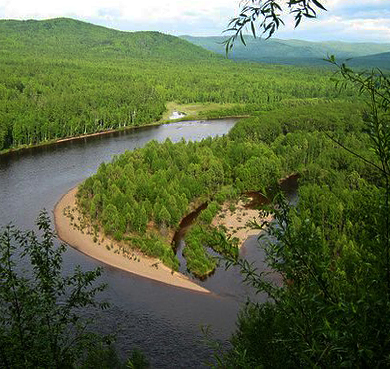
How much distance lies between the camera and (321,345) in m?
3.74

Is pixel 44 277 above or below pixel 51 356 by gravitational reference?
above

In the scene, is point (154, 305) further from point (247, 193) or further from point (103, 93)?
point (103, 93)

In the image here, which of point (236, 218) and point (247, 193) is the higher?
point (247, 193)

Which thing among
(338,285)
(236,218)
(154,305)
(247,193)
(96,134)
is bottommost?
(154,305)

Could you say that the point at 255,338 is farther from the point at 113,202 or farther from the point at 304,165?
the point at 304,165

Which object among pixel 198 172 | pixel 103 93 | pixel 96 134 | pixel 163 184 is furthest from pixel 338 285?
pixel 103 93

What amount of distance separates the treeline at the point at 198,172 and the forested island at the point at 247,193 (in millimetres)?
151

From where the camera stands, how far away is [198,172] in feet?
133

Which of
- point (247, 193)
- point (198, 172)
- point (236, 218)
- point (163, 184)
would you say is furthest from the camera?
point (247, 193)

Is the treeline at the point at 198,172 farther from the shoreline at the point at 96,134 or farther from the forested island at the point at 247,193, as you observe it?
the shoreline at the point at 96,134

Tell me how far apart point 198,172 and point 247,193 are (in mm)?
5324

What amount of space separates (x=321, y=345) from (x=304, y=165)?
157 feet

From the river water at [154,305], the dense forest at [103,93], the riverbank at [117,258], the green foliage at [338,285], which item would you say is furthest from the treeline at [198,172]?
the green foliage at [338,285]

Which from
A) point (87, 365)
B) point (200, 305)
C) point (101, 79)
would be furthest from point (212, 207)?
point (101, 79)
